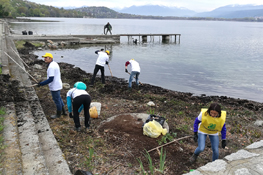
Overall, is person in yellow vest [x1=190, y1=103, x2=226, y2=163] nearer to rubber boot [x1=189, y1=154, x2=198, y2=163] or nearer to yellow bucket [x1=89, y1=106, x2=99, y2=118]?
rubber boot [x1=189, y1=154, x2=198, y2=163]

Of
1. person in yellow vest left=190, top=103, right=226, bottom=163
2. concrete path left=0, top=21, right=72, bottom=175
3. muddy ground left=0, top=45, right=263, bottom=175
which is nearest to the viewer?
concrete path left=0, top=21, right=72, bottom=175

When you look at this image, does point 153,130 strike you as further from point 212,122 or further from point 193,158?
point 212,122

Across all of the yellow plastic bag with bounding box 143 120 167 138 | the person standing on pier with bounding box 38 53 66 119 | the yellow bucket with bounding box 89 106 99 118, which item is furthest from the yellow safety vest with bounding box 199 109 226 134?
the person standing on pier with bounding box 38 53 66 119

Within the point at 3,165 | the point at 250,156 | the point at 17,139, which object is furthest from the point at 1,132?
the point at 250,156

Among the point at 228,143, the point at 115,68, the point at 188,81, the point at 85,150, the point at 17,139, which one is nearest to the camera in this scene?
the point at 17,139

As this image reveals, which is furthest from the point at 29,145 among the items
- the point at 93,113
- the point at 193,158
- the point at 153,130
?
the point at 193,158

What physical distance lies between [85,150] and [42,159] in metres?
1.06

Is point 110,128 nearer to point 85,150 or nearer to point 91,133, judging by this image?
point 91,133

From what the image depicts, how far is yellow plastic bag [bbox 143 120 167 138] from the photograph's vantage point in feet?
17.8

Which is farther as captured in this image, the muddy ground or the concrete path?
the muddy ground

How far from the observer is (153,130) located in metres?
5.45

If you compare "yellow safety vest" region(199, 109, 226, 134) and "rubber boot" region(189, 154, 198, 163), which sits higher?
"yellow safety vest" region(199, 109, 226, 134)

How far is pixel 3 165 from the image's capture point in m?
3.71

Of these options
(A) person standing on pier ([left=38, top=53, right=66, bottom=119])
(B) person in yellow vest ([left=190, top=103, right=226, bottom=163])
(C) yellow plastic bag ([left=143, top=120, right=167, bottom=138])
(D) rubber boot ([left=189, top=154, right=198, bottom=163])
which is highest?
(A) person standing on pier ([left=38, top=53, right=66, bottom=119])
